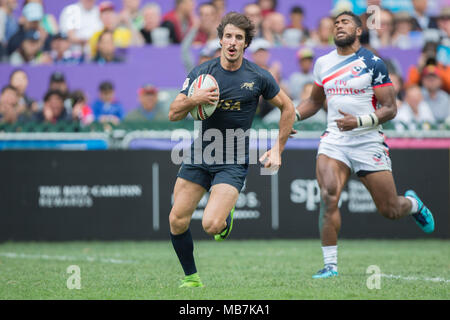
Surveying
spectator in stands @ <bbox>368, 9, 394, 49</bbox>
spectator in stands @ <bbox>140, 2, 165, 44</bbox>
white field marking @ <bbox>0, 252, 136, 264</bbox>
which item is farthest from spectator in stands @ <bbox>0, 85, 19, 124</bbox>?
spectator in stands @ <bbox>368, 9, 394, 49</bbox>

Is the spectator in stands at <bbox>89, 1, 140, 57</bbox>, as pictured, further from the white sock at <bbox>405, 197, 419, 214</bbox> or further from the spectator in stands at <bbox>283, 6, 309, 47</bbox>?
the white sock at <bbox>405, 197, 419, 214</bbox>

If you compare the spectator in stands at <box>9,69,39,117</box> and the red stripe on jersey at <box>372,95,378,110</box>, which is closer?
the red stripe on jersey at <box>372,95,378,110</box>

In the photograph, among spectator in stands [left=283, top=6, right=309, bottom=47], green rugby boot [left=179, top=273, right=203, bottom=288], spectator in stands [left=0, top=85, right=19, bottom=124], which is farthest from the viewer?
spectator in stands [left=283, top=6, right=309, bottom=47]

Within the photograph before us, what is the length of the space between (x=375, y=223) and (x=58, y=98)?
5.91m

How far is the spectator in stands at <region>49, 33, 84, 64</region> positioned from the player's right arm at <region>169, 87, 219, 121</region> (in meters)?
8.11

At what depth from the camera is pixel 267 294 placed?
22.9 feet

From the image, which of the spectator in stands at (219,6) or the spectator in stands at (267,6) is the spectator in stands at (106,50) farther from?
the spectator in stands at (267,6)

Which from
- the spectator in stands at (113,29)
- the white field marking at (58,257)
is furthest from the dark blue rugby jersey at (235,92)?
the spectator in stands at (113,29)

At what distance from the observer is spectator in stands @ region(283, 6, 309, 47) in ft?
52.6

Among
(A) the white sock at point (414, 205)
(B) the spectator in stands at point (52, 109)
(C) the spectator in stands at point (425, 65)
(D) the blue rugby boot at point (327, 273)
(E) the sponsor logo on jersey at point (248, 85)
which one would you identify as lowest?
(D) the blue rugby boot at point (327, 273)

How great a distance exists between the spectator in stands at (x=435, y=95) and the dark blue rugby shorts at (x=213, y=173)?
7796 mm

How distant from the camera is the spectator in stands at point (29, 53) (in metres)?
15.1

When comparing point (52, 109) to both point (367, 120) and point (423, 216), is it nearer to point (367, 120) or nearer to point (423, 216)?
point (367, 120)

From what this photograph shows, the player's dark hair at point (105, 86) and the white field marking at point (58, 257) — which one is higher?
the player's dark hair at point (105, 86)
